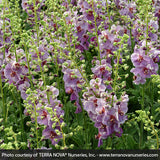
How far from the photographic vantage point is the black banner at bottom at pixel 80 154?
2.92 meters

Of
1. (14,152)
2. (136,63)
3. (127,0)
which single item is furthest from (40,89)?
(127,0)

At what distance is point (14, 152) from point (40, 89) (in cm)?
74

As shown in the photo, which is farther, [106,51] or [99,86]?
[106,51]

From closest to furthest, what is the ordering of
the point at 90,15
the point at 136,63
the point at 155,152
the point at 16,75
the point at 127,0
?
the point at 155,152 → the point at 136,63 → the point at 16,75 → the point at 90,15 → the point at 127,0

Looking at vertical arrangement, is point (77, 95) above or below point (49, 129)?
above

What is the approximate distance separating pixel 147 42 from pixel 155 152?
1.23m

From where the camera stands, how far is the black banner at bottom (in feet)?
9.59

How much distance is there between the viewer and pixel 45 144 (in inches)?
152

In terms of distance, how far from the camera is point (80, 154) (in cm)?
333

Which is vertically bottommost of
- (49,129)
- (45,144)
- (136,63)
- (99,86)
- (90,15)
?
(45,144)

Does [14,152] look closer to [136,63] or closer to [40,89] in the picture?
[40,89]

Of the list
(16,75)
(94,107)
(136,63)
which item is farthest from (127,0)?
(94,107)

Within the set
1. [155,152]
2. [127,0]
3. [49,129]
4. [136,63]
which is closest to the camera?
[155,152]

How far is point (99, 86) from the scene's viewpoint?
2.99 meters
